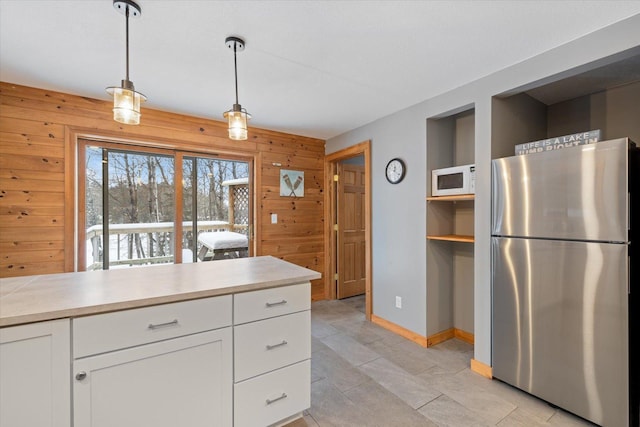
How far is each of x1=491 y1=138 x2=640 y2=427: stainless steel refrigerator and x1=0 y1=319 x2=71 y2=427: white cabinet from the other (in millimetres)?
2593

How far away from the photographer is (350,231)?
432 cm

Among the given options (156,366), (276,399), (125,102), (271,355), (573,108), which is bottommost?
(276,399)

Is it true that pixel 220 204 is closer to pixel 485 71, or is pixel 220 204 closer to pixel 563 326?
pixel 485 71

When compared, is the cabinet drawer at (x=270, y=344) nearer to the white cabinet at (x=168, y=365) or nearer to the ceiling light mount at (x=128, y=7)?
the white cabinet at (x=168, y=365)

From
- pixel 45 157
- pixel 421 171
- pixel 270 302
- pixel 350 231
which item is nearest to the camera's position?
pixel 270 302


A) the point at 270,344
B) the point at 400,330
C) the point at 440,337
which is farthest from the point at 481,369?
the point at 270,344

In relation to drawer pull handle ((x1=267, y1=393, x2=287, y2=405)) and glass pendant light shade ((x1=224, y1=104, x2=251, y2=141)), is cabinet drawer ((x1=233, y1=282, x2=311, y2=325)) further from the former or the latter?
glass pendant light shade ((x1=224, y1=104, x2=251, y2=141))

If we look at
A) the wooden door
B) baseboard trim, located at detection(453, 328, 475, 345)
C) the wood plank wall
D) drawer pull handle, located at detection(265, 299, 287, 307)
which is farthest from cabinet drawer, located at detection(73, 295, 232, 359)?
the wooden door

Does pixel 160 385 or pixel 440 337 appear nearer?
pixel 160 385

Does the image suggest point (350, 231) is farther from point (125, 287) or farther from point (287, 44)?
point (125, 287)

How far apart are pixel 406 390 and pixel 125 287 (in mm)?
1980

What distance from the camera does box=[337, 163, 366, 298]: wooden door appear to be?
4.21 m

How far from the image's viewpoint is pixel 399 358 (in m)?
2.54

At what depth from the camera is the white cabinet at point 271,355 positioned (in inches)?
60.4
